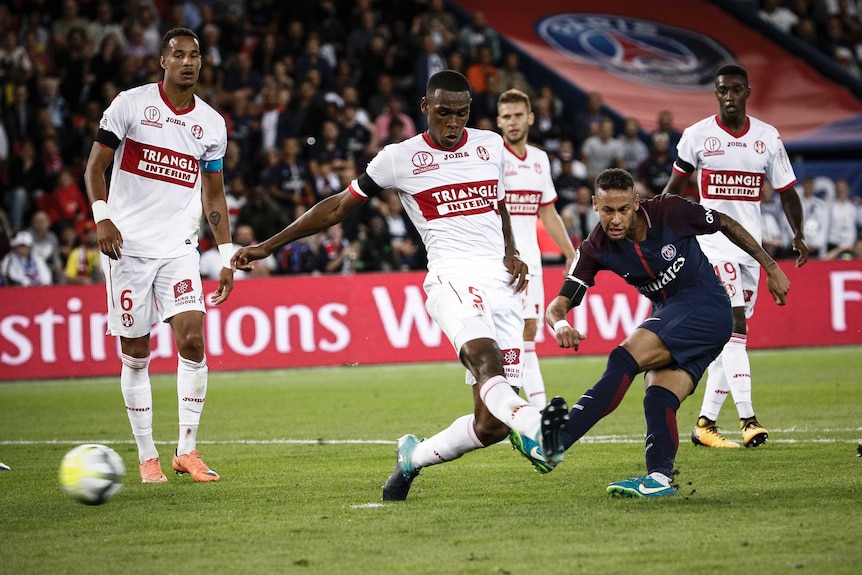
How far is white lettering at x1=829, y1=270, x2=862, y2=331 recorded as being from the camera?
18656 millimetres

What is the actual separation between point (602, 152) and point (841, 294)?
17.9 feet

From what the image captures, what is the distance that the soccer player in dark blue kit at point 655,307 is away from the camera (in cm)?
707

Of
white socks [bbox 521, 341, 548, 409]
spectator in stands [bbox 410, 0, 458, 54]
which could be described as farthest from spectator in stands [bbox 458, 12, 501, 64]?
white socks [bbox 521, 341, 548, 409]

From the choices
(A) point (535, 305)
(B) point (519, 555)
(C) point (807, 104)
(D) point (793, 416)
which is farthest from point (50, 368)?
(C) point (807, 104)

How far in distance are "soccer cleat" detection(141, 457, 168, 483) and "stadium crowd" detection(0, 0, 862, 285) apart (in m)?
10.1

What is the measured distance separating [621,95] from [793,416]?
16123 millimetres

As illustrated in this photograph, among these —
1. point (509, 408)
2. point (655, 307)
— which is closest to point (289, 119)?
point (655, 307)

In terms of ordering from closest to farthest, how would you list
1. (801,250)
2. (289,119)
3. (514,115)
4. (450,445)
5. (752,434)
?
(450,445) < (752,434) < (801,250) < (514,115) < (289,119)

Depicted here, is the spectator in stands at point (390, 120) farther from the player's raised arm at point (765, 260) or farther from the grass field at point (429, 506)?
the player's raised arm at point (765, 260)

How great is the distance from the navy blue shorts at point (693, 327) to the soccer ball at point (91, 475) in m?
3.20

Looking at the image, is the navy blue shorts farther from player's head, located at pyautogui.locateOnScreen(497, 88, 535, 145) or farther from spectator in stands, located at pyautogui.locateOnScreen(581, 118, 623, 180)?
spectator in stands, located at pyautogui.locateOnScreen(581, 118, 623, 180)

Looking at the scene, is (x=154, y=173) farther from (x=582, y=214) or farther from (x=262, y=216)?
(x=582, y=214)

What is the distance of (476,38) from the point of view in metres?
24.5

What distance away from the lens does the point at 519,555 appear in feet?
18.3
